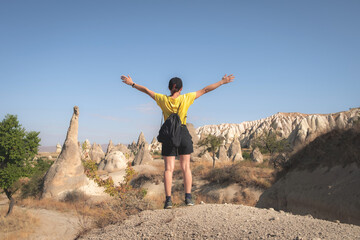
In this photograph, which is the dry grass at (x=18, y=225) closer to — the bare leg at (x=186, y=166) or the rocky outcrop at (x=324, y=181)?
the bare leg at (x=186, y=166)

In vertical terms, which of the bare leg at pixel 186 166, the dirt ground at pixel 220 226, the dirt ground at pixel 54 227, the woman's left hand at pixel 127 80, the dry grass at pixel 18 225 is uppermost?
the woman's left hand at pixel 127 80

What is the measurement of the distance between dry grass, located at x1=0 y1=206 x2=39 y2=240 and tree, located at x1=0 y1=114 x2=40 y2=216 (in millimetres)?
1096

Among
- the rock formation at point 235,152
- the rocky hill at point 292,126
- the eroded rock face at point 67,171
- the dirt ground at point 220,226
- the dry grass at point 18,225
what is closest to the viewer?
the dirt ground at point 220,226

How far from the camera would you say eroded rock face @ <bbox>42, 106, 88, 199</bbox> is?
15852 mm

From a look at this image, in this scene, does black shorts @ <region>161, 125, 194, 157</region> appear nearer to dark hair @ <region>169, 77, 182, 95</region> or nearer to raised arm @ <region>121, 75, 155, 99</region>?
dark hair @ <region>169, 77, 182, 95</region>

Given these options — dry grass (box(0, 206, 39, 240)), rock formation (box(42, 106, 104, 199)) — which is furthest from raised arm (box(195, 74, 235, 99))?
rock formation (box(42, 106, 104, 199))

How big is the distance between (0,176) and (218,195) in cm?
1095

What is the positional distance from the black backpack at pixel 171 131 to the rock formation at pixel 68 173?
13.9 meters

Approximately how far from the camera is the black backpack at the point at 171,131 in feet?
12.8

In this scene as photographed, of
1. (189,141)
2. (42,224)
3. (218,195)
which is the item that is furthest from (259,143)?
(189,141)

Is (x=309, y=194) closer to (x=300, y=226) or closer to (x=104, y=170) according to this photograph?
(x=300, y=226)

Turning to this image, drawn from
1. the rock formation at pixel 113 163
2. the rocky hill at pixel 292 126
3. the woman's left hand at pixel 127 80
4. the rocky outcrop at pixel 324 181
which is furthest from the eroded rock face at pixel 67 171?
the rocky hill at pixel 292 126

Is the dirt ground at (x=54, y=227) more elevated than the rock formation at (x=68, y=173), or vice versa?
the rock formation at (x=68, y=173)

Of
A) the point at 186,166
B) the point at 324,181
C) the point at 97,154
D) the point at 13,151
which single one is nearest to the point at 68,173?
the point at 13,151
